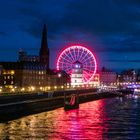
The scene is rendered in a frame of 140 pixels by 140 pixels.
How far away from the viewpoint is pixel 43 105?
104 meters

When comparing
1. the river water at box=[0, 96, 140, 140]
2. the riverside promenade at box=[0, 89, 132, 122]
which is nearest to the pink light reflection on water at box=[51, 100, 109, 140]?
the river water at box=[0, 96, 140, 140]

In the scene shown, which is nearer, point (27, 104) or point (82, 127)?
point (82, 127)

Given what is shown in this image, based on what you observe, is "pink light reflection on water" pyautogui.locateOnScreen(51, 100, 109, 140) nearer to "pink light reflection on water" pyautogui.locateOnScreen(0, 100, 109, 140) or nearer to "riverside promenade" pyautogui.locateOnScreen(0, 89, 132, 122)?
"pink light reflection on water" pyautogui.locateOnScreen(0, 100, 109, 140)

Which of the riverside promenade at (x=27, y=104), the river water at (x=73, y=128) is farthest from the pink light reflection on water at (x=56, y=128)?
the riverside promenade at (x=27, y=104)

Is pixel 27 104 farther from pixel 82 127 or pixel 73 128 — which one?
pixel 73 128

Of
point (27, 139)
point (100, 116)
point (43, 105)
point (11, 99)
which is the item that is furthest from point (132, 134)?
point (43, 105)

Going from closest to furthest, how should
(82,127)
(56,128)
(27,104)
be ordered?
(56,128) → (82,127) → (27,104)

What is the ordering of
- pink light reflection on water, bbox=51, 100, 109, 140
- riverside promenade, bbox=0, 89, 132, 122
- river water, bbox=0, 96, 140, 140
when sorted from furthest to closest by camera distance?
riverside promenade, bbox=0, 89, 132, 122 → pink light reflection on water, bbox=51, 100, 109, 140 → river water, bbox=0, 96, 140, 140

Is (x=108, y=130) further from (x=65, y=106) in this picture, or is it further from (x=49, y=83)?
(x=49, y=83)

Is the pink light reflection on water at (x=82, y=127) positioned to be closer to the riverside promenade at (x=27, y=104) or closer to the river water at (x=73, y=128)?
the river water at (x=73, y=128)

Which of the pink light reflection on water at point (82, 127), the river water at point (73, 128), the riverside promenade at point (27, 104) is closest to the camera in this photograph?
the river water at point (73, 128)

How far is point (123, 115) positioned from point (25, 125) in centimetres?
2423

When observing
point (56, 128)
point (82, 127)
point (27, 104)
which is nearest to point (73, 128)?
point (82, 127)

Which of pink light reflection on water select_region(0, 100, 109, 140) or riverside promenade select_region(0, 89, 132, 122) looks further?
riverside promenade select_region(0, 89, 132, 122)
